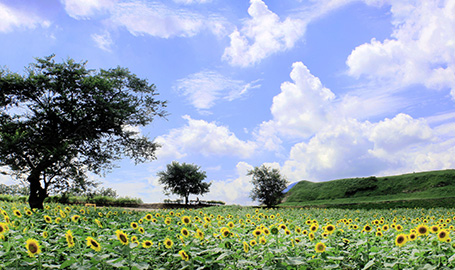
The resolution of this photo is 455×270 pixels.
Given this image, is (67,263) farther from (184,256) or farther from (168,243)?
(184,256)

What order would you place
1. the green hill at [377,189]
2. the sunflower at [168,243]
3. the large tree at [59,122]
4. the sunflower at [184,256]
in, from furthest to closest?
1. the green hill at [377,189]
2. the large tree at [59,122]
3. the sunflower at [168,243]
4. the sunflower at [184,256]

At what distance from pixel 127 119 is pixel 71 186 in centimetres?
565

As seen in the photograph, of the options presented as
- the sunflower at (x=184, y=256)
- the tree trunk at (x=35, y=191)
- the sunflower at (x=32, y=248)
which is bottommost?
the sunflower at (x=184, y=256)

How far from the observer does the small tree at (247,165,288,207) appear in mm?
41125

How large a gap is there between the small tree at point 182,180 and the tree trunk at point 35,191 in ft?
87.6

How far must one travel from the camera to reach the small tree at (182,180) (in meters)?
43.7

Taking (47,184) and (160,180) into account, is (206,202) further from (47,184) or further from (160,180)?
(47,184)

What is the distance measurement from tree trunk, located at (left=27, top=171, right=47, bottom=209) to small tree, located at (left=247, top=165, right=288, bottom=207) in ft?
96.8

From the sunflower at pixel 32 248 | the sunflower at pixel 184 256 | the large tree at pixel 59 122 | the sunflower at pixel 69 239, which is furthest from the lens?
the large tree at pixel 59 122

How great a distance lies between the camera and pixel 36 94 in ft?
59.3

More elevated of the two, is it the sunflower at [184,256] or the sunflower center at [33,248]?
the sunflower center at [33,248]

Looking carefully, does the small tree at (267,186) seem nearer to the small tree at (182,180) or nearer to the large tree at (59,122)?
the small tree at (182,180)

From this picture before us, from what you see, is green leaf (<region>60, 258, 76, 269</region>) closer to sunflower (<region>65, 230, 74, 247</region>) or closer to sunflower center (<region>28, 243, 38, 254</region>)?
sunflower (<region>65, 230, 74, 247</region>)

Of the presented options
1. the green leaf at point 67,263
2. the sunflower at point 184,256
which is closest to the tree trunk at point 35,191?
the green leaf at point 67,263
